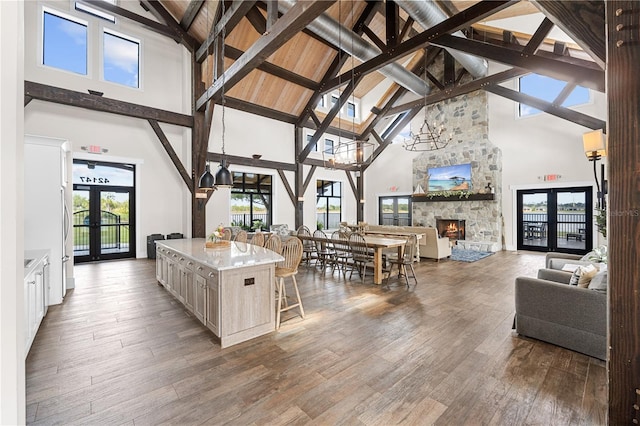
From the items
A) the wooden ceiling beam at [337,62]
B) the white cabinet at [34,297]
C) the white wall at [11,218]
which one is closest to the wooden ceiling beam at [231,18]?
the wooden ceiling beam at [337,62]

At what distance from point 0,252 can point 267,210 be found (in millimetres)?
9658

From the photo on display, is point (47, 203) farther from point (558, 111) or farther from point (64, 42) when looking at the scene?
point (558, 111)

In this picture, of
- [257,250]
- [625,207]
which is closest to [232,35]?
[257,250]

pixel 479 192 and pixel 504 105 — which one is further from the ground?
pixel 504 105

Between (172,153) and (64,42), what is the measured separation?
313 cm

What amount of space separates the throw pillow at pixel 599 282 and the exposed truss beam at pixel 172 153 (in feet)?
26.8

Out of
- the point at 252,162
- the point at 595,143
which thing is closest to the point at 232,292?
the point at 595,143

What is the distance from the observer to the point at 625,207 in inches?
39.8

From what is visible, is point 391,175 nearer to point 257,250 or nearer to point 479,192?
point 479,192

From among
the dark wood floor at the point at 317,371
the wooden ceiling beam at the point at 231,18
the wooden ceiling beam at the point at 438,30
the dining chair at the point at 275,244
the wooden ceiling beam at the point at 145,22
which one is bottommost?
the dark wood floor at the point at 317,371

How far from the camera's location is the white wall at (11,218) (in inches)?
24.6

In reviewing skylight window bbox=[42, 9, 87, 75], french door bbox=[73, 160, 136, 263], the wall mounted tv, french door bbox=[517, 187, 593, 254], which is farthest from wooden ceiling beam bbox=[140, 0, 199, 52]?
french door bbox=[517, 187, 593, 254]

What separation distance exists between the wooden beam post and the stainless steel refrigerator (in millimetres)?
5241

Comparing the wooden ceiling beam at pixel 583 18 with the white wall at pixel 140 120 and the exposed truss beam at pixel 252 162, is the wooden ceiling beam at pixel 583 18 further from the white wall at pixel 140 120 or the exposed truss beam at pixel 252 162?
the white wall at pixel 140 120
